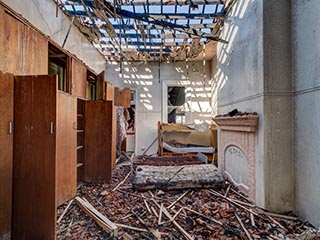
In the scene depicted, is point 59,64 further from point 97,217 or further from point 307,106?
point 307,106

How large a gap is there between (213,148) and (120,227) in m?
4.92

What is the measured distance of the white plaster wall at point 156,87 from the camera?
9.00m

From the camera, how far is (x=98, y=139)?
4.85 metres

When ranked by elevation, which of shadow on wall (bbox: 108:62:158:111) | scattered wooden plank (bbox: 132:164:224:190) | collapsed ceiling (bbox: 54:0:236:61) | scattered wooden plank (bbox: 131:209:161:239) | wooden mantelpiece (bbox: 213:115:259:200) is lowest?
scattered wooden plank (bbox: 131:209:161:239)

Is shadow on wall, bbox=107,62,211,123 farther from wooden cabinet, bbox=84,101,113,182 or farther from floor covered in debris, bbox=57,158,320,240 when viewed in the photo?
floor covered in debris, bbox=57,158,320,240

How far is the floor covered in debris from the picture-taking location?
278 cm

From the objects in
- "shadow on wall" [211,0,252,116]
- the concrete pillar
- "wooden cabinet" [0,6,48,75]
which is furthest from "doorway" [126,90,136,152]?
the concrete pillar

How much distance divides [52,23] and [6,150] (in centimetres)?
304

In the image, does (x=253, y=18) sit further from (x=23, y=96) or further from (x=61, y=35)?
(x=61, y=35)

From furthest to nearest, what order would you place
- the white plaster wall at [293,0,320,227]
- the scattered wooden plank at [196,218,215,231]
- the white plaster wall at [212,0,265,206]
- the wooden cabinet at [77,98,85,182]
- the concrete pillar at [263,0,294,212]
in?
the wooden cabinet at [77,98,85,182], the white plaster wall at [212,0,265,206], the concrete pillar at [263,0,294,212], the scattered wooden plank at [196,218,215,231], the white plaster wall at [293,0,320,227]

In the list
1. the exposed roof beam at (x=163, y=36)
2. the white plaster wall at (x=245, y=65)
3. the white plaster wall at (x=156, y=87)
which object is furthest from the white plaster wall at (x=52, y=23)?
the white plaster wall at (x=245, y=65)

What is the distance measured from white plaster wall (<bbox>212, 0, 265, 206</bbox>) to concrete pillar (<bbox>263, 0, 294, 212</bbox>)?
0.09 m

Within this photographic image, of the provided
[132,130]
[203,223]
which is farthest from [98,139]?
[132,130]

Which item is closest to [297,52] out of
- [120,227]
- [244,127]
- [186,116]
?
[244,127]
